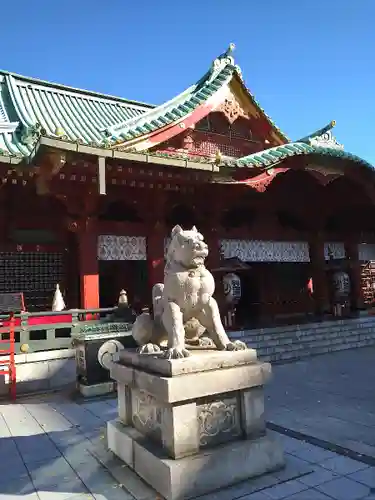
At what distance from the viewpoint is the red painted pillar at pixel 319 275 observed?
1493cm

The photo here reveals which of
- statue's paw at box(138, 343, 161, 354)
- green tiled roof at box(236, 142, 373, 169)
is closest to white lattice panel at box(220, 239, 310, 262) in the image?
green tiled roof at box(236, 142, 373, 169)

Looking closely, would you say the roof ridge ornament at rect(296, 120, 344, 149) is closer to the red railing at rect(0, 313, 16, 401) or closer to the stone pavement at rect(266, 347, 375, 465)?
the stone pavement at rect(266, 347, 375, 465)

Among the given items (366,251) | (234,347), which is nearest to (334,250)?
(366,251)

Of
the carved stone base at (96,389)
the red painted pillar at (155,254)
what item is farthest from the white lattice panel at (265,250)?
the carved stone base at (96,389)

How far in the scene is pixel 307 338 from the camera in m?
12.2

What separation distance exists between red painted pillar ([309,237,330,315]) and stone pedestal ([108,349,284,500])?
37.5 ft

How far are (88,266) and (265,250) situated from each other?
6.46 m

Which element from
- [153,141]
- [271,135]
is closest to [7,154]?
[153,141]

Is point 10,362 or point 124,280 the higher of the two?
point 124,280

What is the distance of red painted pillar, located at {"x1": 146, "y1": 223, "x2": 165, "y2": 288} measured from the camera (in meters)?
11.3

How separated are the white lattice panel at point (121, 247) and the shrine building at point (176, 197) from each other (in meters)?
0.03

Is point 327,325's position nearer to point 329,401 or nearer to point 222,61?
point 329,401

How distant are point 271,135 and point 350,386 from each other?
32.4 ft

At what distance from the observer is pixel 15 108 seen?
43.0 feet
